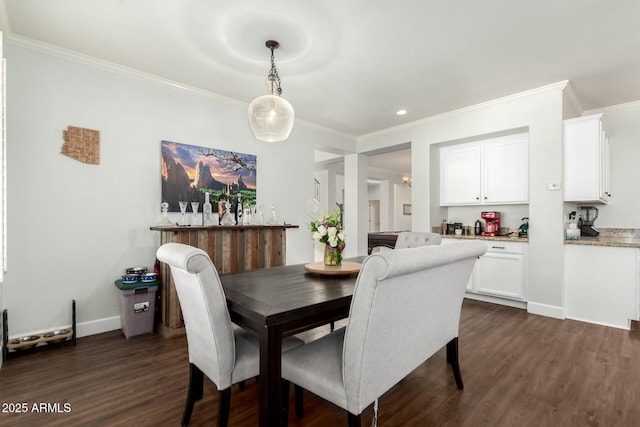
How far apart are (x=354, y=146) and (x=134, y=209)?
12.4 feet

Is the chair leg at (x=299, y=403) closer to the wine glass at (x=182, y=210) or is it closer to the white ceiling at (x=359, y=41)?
the wine glass at (x=182, y=210)

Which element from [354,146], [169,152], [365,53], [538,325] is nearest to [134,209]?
[169,152]

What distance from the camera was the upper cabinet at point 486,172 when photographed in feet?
12.9

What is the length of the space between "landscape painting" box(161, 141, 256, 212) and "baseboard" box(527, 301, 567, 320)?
12.1 ft

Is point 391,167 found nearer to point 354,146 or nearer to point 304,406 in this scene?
point 354,146

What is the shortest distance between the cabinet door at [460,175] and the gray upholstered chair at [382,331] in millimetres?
3074

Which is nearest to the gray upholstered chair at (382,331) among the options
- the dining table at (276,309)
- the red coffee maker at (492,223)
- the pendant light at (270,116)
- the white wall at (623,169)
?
the dining table at (276,309)

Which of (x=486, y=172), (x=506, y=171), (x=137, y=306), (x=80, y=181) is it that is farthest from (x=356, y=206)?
(x=80, y=181)

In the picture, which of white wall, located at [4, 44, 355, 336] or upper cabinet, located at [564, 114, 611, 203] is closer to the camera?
white wall, located at [4, 44, 355, 336]

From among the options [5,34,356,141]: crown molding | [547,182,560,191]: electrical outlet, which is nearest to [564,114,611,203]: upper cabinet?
[547,182,560,191]: electrical outlet

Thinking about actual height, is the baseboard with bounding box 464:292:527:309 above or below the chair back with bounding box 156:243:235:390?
below

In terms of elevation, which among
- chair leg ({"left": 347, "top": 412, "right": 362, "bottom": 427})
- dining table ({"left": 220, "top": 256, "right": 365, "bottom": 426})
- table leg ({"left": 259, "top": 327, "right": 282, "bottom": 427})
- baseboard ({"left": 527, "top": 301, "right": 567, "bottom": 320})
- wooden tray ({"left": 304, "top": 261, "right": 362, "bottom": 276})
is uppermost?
wooden tray ({"left": 304, "top": 261, "right": 362, "bottom": 276})

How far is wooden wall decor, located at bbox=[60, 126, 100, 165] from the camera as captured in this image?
9.10 feet

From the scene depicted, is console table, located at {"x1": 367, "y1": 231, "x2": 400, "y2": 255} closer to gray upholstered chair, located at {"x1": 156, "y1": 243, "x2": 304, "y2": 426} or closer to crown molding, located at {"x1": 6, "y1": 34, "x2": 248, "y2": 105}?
crown molding, located at {"x1": 6, "y1": 34, "x2": 248, "y2": 105}
